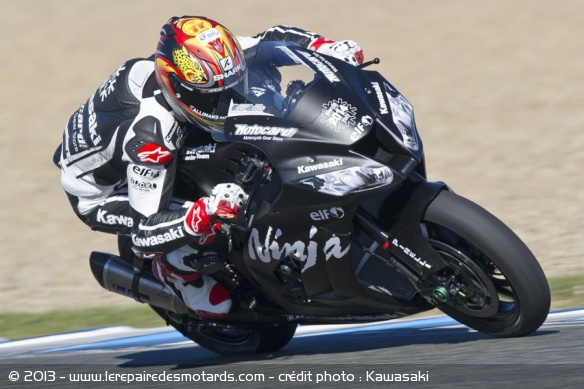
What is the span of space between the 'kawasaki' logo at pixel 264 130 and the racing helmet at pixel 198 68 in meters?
0.17

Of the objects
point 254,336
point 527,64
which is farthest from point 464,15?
point 254,336

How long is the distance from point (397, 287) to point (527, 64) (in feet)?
29.2

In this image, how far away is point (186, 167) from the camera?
500 cm

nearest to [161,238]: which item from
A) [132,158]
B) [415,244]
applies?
[132,158]

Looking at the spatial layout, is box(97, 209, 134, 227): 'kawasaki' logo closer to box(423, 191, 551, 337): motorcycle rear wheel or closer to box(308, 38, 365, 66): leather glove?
box(308, 38, 365, 66): leather glove

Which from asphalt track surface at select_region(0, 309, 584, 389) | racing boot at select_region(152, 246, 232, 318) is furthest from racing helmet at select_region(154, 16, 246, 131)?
asphalt track surface at select_region(0, 309, 584, 389)

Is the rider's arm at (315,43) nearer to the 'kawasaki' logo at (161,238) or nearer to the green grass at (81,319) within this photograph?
the 'kawasaki' logo at (161,238)

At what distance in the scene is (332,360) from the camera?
4.88 meters

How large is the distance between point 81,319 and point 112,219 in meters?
2.08

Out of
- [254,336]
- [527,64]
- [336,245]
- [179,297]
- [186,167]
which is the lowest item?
[527,64]

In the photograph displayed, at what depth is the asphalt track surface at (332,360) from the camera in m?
4.17

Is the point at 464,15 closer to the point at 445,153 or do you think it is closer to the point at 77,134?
the point at 445,153

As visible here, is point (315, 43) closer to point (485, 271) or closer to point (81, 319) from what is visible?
point (485, 271)

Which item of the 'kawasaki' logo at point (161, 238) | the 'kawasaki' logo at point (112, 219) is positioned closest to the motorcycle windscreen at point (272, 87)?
the 'kawasaki' logo at point (161, 238)
